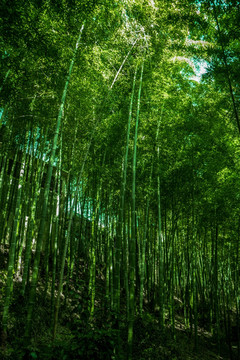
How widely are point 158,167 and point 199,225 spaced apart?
2.52m

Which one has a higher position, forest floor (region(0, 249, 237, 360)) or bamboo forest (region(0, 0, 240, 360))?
bamboo forest (region(0, 0, 240, 360))

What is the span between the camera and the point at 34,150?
5.07m

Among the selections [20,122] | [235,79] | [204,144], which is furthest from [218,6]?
[20,122]

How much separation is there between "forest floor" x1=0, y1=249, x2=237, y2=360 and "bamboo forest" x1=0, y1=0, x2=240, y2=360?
0.02 m

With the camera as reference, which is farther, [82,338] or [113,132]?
[113,132]

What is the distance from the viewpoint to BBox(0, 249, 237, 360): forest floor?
6.61 ft

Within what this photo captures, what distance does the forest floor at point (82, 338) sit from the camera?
6.61 feet

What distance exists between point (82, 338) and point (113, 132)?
169 inches

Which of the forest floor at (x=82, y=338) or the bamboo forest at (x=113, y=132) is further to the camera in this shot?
the bamboo forest at (x=113, y=132)

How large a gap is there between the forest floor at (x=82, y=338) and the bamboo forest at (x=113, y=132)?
0.07 feet

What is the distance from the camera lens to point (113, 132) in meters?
5.59

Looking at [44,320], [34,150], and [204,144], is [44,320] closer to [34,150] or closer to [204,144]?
[34,150]

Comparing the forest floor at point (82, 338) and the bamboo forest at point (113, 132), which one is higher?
the bamboo forest at point (113, 132)

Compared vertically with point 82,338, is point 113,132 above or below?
above
